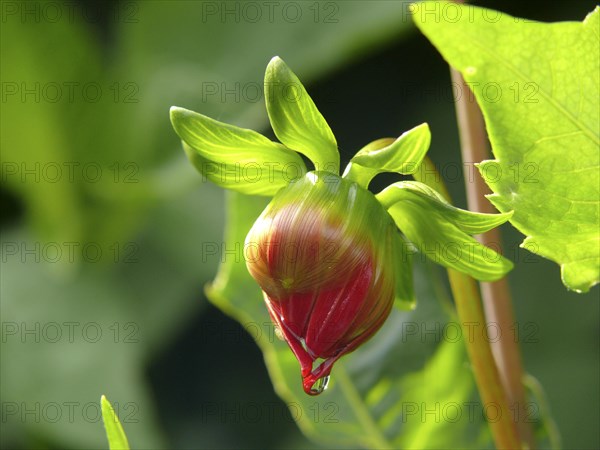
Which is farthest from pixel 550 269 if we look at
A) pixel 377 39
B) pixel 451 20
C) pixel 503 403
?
pixel 451 20

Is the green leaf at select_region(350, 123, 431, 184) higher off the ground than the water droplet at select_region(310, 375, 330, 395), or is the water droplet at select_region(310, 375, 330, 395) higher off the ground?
the green leaf at select_region(350, 123, 431, 184)

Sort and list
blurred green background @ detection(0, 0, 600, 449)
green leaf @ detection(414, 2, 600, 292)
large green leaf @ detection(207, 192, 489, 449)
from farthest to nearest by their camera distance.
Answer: blurred green background @ detection(0, 0, 600, 449) → large green leaf @ detection(207, 192, 489, 449) → green leaf @ detection(414, 2, 600, 292)

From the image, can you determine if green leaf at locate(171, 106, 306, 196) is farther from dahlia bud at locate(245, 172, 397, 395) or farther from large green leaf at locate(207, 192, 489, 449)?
large green leaf at locate(207, 192, 489, 449)

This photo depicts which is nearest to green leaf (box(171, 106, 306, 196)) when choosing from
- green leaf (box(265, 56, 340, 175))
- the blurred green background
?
green leaf (box(265, 56, 340, 175))

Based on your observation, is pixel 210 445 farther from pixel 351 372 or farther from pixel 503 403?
pixel 503 403

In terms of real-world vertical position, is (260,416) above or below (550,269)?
below

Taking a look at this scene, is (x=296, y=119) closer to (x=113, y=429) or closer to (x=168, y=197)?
(x=113, y=429)

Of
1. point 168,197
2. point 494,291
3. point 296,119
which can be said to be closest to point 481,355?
point 494,291
